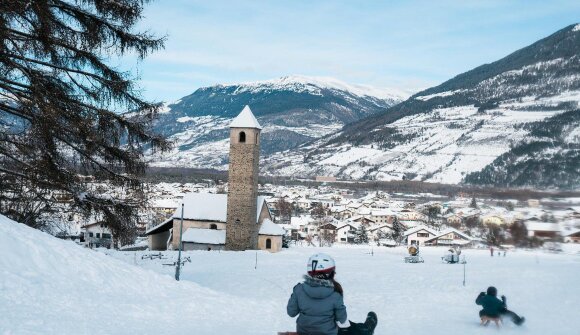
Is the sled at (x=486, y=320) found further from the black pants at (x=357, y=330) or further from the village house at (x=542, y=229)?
the village house at (x=542, y=229)

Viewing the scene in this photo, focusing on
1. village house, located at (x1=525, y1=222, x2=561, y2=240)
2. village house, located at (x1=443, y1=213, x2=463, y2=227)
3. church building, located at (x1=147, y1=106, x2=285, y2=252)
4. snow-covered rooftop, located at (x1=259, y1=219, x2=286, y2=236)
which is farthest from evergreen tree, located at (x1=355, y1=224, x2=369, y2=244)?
village house, located at (x1=525, y1=222, x2=561, y2=240)

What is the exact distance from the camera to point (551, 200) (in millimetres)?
3055

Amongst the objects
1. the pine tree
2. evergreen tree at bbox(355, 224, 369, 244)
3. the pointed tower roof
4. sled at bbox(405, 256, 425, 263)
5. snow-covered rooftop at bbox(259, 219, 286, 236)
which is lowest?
evergreen tree at bbox(355, 224, 369, 244)

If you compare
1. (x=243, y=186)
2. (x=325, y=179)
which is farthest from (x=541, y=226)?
(x=325, y=179)

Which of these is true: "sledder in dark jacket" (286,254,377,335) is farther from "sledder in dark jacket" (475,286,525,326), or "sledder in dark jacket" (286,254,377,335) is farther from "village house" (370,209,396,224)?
"village house" (370,209,396,224)

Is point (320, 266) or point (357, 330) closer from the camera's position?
point (320, 266)

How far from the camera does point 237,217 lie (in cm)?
4162

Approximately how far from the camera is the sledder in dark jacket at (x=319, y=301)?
502 cm

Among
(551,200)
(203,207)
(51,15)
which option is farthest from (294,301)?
(203,207)

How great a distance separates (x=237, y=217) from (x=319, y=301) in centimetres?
3686

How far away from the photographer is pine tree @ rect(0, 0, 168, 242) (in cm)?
924

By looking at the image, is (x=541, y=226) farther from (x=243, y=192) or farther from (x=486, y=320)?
(x=243, y=192)

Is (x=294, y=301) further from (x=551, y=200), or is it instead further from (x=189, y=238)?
(x=189, y=238)

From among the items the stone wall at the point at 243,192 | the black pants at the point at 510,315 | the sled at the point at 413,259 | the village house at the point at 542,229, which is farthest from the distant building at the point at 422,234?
the stone wall at the point at 243,192
